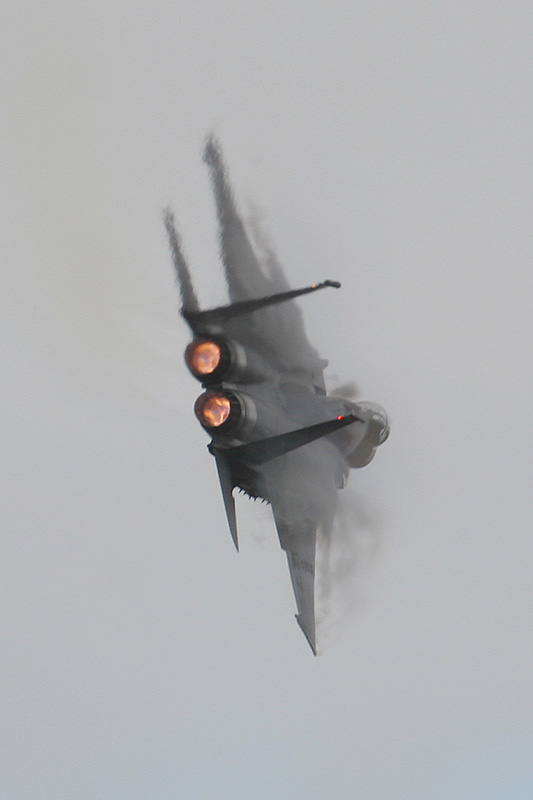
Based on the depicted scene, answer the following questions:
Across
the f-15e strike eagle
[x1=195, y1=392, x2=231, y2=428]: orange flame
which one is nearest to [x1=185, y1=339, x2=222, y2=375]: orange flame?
the f-15e strike eagle

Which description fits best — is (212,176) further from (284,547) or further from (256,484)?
(284,547)

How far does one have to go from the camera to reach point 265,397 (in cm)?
1594

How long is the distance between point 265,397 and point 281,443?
85 centimetres

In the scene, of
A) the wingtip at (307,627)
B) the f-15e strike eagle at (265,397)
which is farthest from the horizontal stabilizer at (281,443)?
the wingtip at (307,627)

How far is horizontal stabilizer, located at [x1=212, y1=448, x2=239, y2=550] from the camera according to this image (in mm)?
15602

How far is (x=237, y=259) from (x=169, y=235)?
137cm

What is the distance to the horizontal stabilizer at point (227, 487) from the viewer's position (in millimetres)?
15602

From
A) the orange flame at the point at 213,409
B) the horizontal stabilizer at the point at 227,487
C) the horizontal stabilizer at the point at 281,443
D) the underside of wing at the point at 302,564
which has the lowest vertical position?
the underside of wing at the point at 302,564

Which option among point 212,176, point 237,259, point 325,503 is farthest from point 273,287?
point 325,503

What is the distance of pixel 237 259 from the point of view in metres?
16.0

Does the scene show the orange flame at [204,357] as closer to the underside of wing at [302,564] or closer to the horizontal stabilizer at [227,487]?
the horizontal stabilizer at [227,487]

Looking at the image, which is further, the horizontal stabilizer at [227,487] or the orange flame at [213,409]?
the horizontal stabilizer at [227,487]

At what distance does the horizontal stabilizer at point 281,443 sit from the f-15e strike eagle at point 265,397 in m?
0.02

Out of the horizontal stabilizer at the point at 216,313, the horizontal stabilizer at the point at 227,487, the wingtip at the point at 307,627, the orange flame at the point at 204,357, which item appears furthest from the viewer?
the wingtip at the point at 307,627
